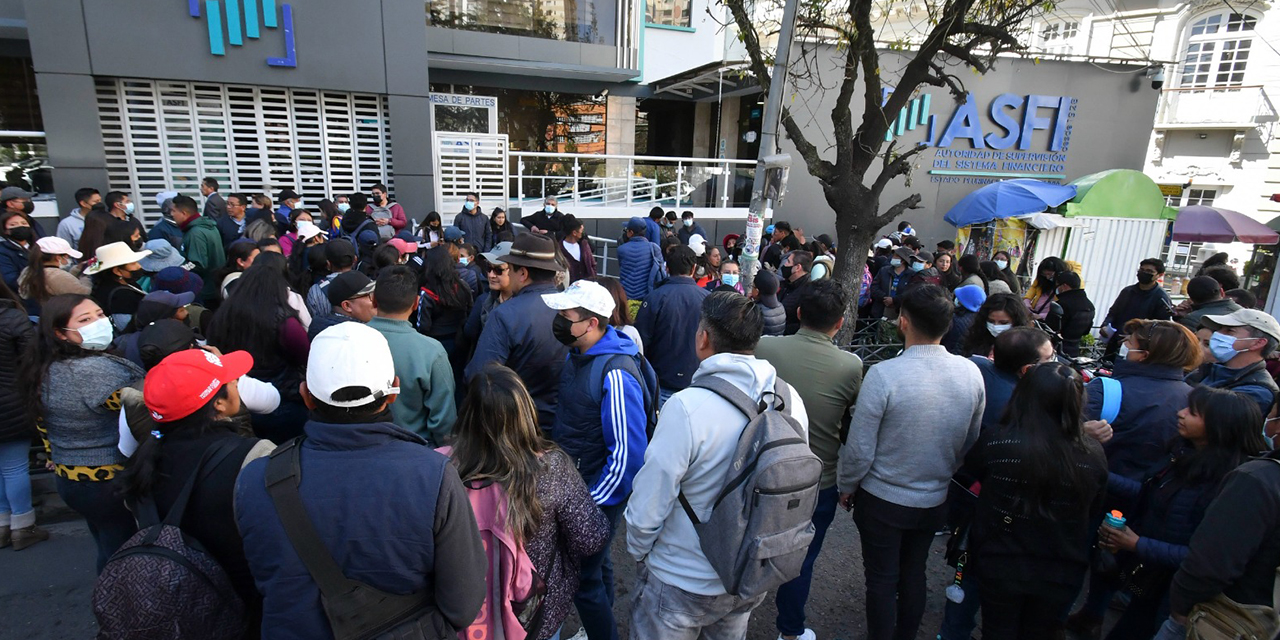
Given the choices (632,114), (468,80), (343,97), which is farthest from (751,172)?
(343,97)

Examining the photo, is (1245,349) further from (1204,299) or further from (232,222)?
(232,222)

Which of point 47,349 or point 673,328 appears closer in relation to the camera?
point 47,349

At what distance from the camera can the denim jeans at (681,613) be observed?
2.29m

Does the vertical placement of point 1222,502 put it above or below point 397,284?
below

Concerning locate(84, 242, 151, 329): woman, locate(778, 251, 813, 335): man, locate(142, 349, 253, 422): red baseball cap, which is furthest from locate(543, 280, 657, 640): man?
locate(778, 251, 813, 335): man

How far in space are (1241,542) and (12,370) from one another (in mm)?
5615

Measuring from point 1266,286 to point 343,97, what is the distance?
1485 centimetres

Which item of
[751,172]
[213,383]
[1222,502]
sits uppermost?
[751,172]

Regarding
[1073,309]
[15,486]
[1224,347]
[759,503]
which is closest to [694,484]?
[759,503]

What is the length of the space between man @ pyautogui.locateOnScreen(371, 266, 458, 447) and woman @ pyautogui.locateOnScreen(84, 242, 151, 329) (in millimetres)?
2206

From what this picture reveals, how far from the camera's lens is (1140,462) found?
3.08 m

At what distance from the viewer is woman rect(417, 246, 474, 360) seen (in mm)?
4859

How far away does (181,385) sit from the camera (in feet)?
6.79

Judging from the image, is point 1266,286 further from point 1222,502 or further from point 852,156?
point 1222,502
